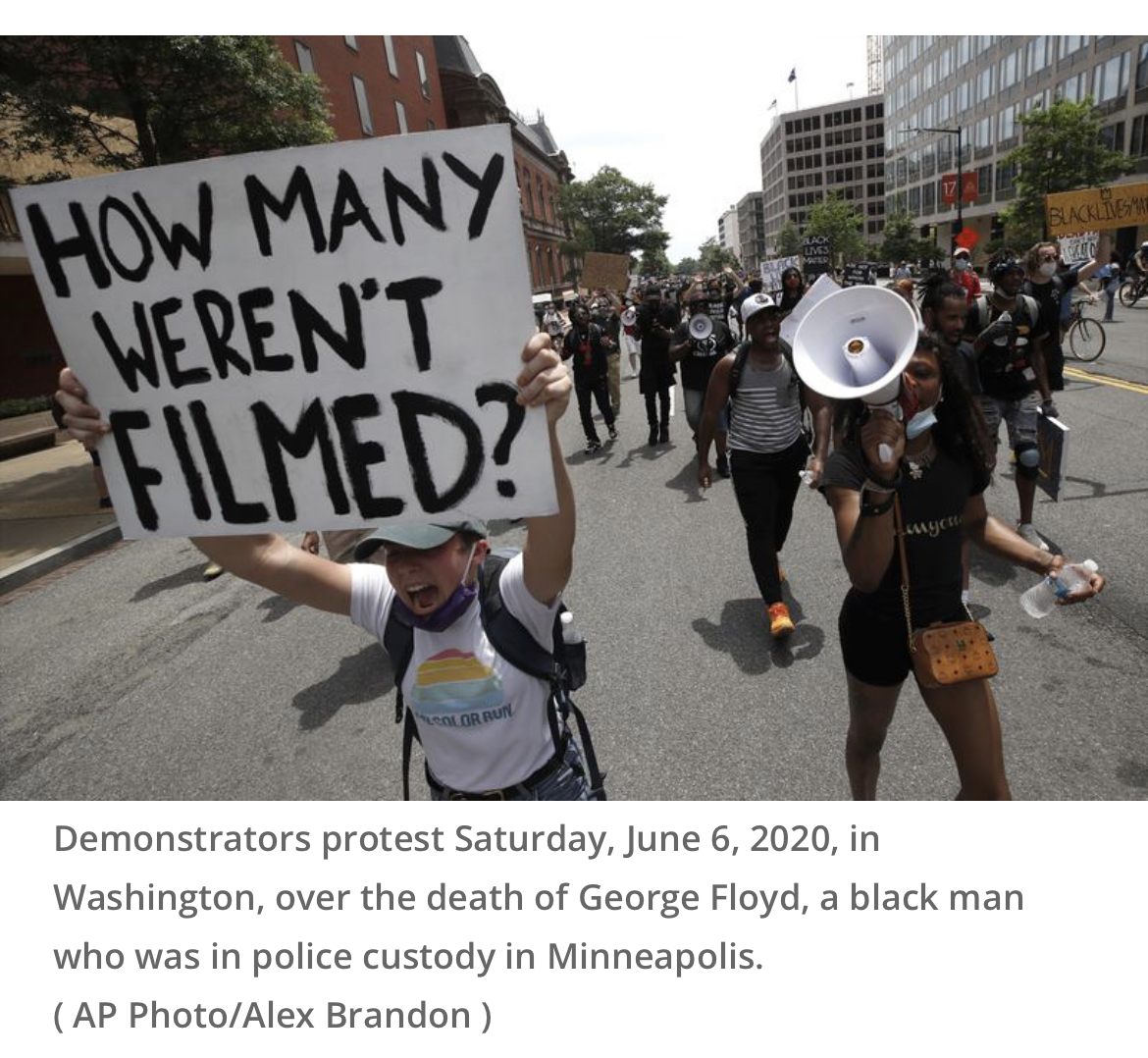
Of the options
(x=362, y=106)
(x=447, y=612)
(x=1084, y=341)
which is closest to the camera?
(x=447, y=612)

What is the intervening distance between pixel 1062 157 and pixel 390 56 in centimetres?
3064

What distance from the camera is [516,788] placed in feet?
6.26

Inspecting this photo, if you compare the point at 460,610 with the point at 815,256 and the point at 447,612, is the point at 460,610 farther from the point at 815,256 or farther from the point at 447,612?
the point at 815,256

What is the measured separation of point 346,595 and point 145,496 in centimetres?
55

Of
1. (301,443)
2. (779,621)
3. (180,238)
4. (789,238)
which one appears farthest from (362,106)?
(789,238)

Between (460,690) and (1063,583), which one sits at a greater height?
(460,690)

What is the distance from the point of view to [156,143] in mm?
9844

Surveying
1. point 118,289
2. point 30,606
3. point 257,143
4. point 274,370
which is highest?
point 257,143

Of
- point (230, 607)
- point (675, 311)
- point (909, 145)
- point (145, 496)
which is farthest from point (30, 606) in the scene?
point (909, 145)

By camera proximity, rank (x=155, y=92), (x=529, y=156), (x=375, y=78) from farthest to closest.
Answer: (x=529, y=156)
(x=375, y=78)
(x=155, y=92)

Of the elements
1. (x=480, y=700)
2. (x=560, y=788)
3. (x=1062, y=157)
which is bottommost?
(x=560, y=788)

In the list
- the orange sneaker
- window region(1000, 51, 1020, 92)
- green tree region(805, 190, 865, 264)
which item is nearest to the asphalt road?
the orange sneaker

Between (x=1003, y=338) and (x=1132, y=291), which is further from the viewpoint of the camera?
(x=1132, y=291)

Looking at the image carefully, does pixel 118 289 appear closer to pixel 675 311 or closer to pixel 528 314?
pixel 528 314
